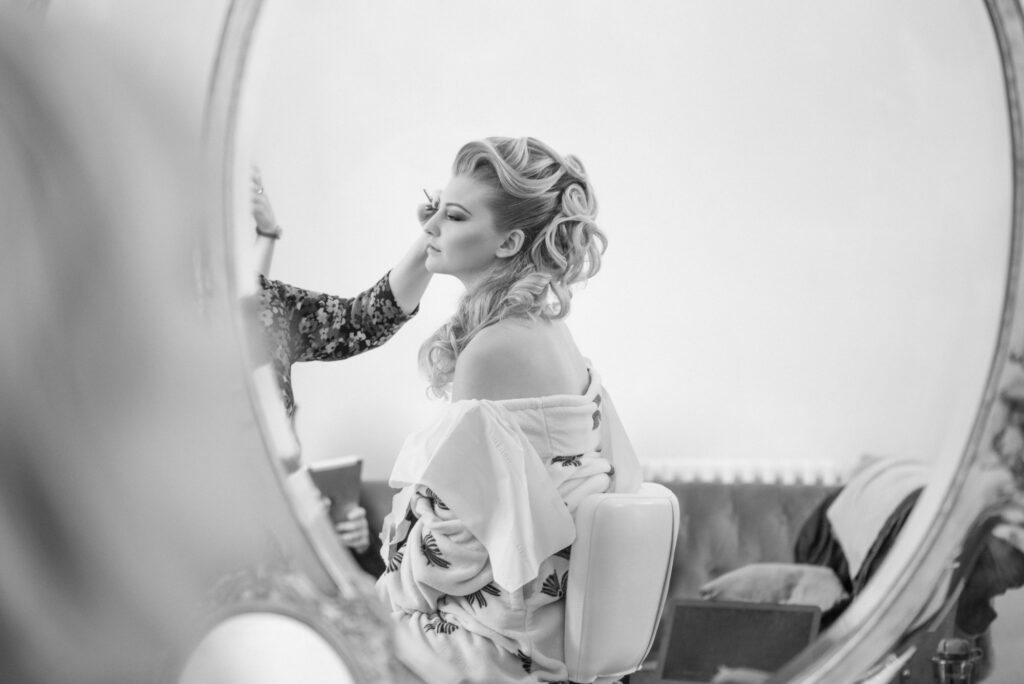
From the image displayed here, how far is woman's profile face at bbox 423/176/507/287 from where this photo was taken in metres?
1.07

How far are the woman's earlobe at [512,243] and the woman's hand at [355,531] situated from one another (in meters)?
0.27

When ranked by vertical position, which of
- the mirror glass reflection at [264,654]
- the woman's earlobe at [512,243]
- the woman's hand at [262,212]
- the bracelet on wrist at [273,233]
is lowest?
the mirror glass reflection at [264,654]

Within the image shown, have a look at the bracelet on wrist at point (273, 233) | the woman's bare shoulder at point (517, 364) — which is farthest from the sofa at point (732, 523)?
the bracelet on wrist at point (273, 233)

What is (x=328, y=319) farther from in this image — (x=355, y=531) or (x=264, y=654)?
(x=264, y=654)

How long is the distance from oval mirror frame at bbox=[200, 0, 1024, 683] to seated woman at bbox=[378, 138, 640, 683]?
107mm

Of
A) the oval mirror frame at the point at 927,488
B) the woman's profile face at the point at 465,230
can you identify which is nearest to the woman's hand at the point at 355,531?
the oval mirror frame at the point at 927,488

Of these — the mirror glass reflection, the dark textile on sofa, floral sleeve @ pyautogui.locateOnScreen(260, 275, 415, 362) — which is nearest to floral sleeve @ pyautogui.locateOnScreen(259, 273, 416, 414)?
floral sleeve @ pyautogui.locateOnScreen(260, 275, 415, 362)

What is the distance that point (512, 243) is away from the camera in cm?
106

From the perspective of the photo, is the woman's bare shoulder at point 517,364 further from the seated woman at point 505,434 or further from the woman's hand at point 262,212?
the woman's hand at point 262,212

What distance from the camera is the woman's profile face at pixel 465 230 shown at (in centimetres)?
107

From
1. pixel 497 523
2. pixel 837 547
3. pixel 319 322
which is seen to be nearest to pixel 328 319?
pixel 319 322

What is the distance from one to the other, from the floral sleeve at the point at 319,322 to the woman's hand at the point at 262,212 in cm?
4

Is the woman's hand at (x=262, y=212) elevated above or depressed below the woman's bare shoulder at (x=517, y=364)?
above

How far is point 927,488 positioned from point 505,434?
40 cm
